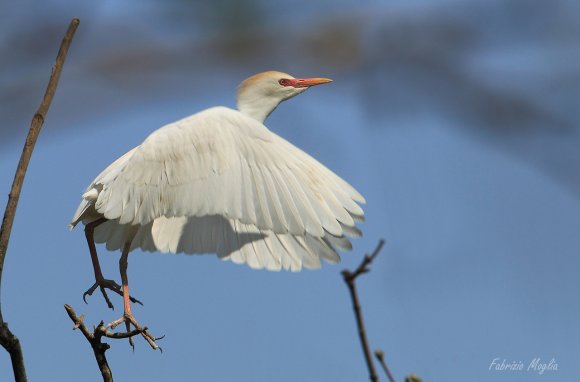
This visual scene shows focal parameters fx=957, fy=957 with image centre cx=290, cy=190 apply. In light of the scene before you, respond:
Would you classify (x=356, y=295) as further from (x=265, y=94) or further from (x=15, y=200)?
(x=265, y=94)

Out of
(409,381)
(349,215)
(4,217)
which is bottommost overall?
(409,381)

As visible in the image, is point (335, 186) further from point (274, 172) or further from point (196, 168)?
point (196, 168)

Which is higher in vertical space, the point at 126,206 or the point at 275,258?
the point at 126,206

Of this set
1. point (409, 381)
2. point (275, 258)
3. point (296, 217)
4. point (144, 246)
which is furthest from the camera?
point (144, 246)

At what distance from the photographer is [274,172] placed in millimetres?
4547

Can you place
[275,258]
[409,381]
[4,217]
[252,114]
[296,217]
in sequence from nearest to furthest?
[409,381]
[4,217]
[296,217]
[275,258]
[252,114]

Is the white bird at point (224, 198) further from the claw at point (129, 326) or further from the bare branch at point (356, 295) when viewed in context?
the bare branch at point (356, 295)

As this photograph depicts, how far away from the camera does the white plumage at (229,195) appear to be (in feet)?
14.5

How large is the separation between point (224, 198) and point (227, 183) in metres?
0.10

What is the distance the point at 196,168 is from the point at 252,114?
4.15 feet

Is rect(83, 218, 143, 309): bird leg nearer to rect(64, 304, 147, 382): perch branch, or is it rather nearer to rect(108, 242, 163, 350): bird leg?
rect(108, 242, 163, 350): bird leg

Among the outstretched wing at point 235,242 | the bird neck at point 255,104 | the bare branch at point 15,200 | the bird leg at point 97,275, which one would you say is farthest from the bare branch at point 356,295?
the bird neck at point 255,104

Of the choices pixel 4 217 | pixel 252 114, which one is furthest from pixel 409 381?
pixel 252 114

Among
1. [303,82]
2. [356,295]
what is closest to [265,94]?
[303,82]
